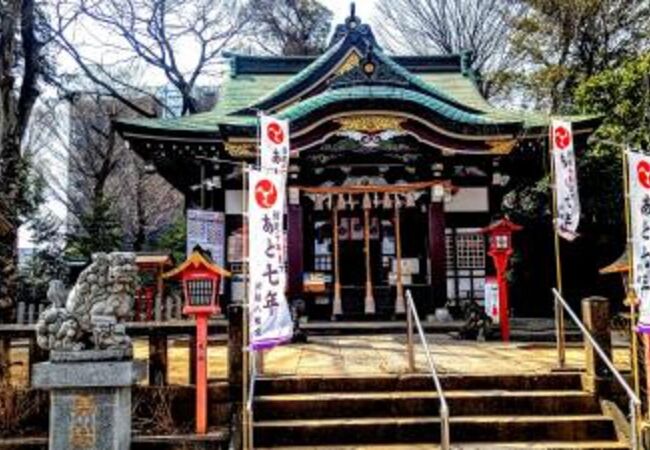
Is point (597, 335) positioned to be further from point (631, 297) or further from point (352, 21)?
point (352, 21)

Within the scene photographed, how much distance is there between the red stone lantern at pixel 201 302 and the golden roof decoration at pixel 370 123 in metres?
7.00

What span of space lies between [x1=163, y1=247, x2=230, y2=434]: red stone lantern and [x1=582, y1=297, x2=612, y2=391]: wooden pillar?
4.34m

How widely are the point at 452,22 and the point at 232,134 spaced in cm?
1844

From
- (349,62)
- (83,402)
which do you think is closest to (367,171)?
(349,62)

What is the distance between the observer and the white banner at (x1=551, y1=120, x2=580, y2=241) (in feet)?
30.8

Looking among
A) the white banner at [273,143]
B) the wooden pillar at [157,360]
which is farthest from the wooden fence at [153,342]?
the white banner at [273,143]

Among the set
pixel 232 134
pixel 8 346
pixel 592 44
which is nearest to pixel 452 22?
pixel 592 44

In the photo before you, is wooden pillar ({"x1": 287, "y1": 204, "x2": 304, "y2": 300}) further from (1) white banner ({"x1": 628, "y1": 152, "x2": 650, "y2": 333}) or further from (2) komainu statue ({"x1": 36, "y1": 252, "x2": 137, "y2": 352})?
(1) white banner ({"x1": 628, "y1": 152, "x2": 650, "y2": 333})

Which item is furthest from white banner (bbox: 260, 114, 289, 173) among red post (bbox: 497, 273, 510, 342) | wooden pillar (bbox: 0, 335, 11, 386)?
red post (bbox: 497, 273, 510, 342)

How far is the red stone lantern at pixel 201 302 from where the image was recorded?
273 inches

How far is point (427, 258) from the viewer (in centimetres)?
1527

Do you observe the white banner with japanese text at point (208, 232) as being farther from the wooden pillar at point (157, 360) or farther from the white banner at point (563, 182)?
Result: the white banner at point (563, 182)

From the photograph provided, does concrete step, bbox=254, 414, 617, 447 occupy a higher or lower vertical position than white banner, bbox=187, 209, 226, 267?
lower

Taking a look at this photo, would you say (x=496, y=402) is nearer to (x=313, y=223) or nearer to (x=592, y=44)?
(x=313, y=223)
